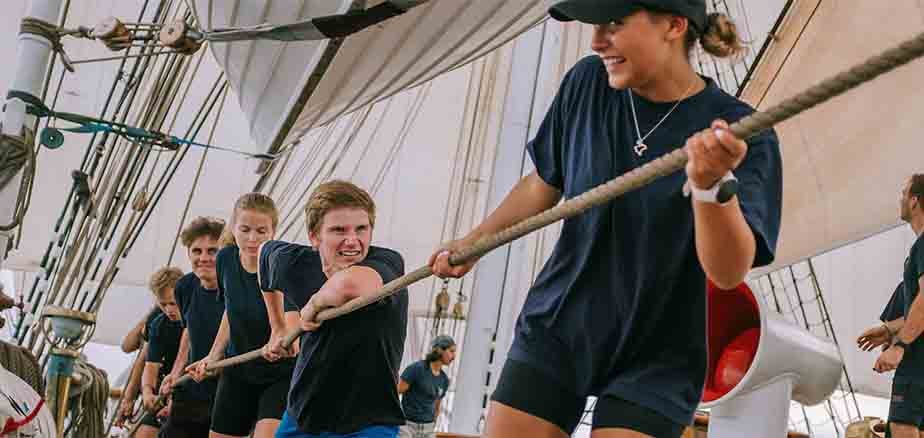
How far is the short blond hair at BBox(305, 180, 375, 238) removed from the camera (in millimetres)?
2227

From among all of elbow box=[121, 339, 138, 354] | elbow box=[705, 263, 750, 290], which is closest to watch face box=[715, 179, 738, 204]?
elbow box=[705, 263, 750, 290]

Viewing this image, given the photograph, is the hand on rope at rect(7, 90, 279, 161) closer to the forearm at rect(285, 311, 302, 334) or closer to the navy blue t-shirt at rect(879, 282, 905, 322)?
the forearm at rect(285, 311, 302, 334)

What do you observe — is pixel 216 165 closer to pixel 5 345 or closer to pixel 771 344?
pixel 5 345

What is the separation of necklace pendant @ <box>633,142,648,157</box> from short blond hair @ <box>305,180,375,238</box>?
0.88 metres

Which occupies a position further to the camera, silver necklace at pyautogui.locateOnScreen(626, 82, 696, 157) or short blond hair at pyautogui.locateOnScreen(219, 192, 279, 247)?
short blond hair at pyautogui.locateOnScreen(219, 192, 279, 247)

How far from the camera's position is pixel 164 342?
4.28 m

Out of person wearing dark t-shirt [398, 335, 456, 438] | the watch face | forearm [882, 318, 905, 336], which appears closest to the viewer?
the watch face

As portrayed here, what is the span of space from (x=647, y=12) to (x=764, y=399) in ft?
3.12

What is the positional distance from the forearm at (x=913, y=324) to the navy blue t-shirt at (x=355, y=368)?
1326mm

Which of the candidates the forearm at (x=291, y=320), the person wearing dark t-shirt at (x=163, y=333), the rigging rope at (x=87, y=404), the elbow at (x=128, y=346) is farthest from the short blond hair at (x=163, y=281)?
the forearm at (x=291, y=320)

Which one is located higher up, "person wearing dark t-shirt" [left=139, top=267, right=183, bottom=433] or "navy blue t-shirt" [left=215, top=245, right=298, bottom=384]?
"person wearing dark t-shirt" [left=139, top=267, right=183, bottom=433]

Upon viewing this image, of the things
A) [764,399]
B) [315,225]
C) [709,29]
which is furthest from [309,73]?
[709,29]

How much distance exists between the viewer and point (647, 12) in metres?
1.39

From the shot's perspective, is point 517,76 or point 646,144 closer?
point 646,144
